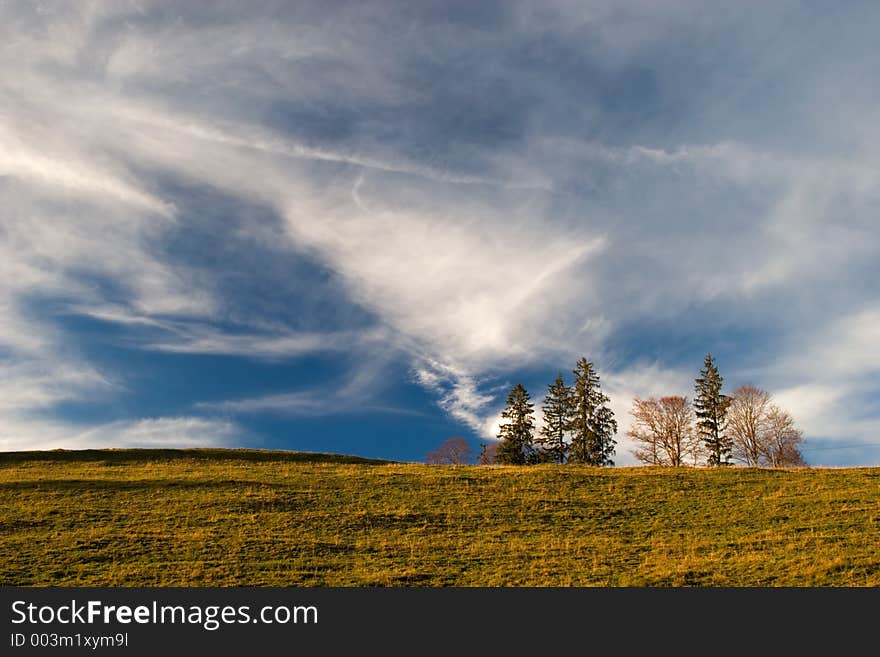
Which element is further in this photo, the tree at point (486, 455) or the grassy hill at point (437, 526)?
the tree at point (486, 455)

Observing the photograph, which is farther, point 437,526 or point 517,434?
point 517,434

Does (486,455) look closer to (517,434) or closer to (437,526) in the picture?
(517,434)

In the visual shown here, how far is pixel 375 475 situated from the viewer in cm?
3944

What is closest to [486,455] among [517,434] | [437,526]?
[517,434]

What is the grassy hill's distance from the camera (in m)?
20.3

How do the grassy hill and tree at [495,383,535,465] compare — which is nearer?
the grassy hill

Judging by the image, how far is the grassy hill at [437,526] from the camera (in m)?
20.3

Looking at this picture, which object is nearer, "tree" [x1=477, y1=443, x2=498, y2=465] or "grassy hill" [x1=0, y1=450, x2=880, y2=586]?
"grassy hill" [x1=0, y1=450, x2=880, y2=586]

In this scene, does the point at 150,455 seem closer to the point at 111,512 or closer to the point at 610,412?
the point at 111,512

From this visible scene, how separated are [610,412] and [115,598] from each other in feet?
189

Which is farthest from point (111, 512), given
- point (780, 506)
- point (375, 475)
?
point (780, 506)

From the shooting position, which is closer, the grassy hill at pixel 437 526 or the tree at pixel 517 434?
the grassy hill at pixel 437 526

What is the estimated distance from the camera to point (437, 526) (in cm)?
2711

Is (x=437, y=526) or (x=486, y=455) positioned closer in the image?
(x=437, y=526)
